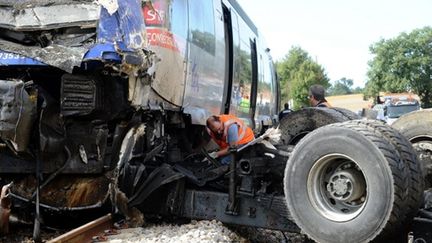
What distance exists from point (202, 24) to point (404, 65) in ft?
149

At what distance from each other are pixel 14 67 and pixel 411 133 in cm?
352

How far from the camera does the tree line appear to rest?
47375 mm

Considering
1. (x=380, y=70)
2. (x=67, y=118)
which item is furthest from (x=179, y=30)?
(x=380, y=70)

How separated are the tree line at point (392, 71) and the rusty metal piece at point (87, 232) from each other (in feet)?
135

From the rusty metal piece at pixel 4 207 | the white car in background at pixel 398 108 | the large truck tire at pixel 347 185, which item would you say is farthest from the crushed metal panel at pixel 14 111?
the white car in background at pixel 398 108

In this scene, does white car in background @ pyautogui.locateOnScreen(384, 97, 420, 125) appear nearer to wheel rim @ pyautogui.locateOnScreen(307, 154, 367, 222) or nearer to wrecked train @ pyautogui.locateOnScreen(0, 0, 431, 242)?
wrecked train @ pyautogui.locateOnScreen(0, 0, 431, 242)

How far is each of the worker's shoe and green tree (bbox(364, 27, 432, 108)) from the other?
148ft

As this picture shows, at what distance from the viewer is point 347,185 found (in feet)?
11.5

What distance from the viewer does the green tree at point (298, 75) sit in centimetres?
4731

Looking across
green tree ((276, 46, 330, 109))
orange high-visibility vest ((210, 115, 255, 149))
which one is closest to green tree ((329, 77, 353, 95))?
green tree ((276, 46, 330, 109))

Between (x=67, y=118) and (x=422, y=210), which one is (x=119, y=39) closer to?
(x=67, y=118)

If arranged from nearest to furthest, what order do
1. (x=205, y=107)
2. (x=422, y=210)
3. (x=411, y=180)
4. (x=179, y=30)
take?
(x=411, y=180), (x=422, y=210), (x=179, y=30), (x=205, y=107)

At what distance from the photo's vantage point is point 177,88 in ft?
16.6

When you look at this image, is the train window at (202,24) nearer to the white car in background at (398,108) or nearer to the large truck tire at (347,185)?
the large truck tire at (347,185)
